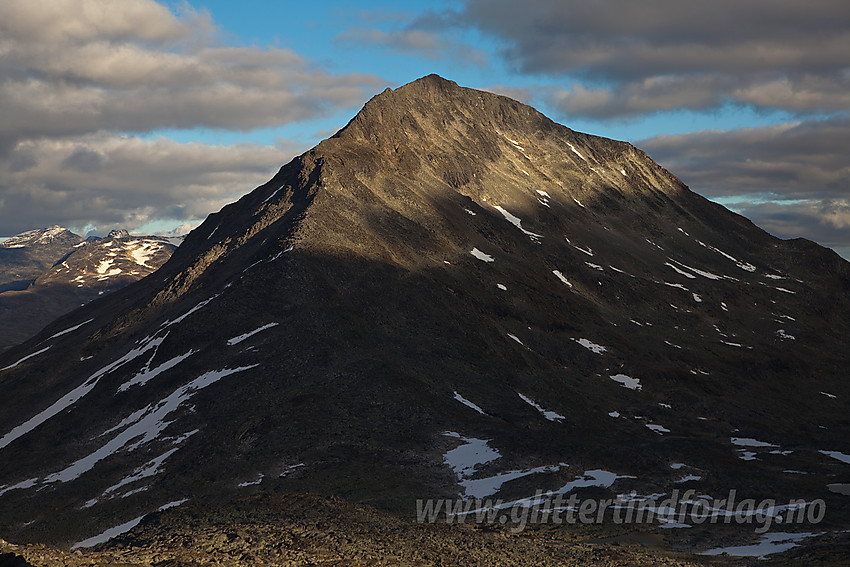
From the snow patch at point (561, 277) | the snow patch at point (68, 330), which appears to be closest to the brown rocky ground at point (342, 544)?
the snow patch at point (68, 330)

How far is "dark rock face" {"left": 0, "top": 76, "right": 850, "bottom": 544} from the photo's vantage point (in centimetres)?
7094

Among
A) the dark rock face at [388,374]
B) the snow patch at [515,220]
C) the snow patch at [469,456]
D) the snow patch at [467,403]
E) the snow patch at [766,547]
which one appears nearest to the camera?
the snow patch at [766,547]

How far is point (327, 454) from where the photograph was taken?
2872 inches

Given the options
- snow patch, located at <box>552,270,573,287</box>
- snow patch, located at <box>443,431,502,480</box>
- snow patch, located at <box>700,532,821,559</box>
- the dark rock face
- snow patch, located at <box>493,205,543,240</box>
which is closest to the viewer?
snow patch, located at <box>700,532,821,559</box>

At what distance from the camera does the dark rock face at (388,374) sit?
70.9 m

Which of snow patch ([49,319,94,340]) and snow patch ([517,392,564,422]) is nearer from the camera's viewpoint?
snow patch ([517,392,564,422])

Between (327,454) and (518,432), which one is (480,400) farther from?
(327,454)

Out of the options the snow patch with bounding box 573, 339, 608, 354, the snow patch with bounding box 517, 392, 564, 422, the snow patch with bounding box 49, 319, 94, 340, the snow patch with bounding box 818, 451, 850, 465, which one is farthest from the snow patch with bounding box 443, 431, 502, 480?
the snow patch with bounding box 49, 319, 94, 340

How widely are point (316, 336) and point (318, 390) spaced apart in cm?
1209

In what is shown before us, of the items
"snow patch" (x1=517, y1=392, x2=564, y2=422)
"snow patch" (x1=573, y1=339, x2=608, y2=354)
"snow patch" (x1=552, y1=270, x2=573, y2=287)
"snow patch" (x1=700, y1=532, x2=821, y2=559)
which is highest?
"snow patch" (x1=552, y1=270, x2=573, y2=287)

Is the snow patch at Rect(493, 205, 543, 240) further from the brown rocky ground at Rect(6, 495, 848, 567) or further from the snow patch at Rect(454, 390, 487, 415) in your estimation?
the brown rocky ground at Rect(6, 495, 848, 567)

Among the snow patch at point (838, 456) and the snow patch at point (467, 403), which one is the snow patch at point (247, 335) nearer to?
the snow patch at point (467, 403)

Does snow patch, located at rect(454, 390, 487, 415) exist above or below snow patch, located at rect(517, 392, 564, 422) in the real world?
above

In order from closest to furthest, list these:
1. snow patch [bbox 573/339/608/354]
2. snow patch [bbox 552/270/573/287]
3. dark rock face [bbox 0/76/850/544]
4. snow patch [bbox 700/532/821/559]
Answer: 1. snow patch [bbox 700/532/821/559]
2. dark rock face [bbox 0/76/850/544]
3. snow patch [bbox 573/339/608/354]
4. snow patch [bbox 552/270/573/287]
